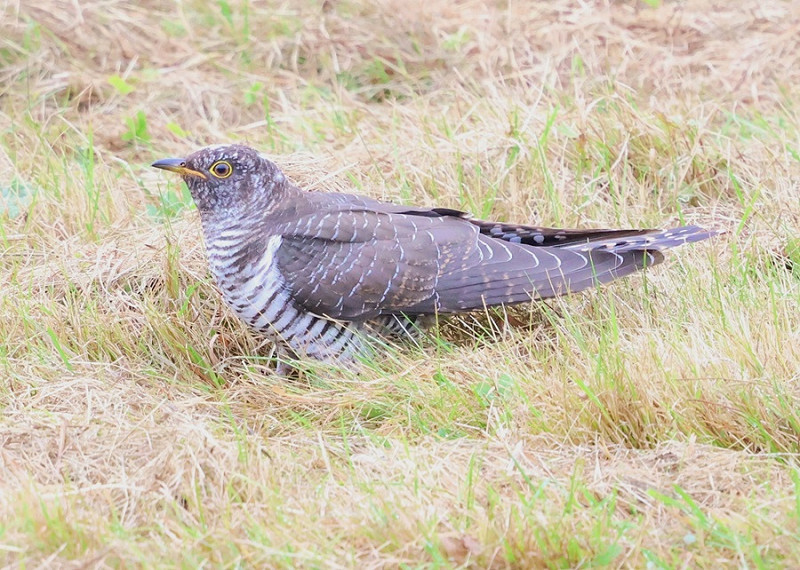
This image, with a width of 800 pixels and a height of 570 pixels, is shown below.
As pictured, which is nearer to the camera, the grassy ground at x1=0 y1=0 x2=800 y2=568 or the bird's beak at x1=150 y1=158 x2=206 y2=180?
the grassy ground at x1=0 y1=0 x2=800 y2=568

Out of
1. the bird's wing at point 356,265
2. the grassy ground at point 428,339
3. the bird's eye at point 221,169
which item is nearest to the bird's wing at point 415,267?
the bird's wing at point 356,265

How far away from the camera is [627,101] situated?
18.4ft

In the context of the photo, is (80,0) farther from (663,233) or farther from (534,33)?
(663,233)

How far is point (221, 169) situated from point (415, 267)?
2.94ft

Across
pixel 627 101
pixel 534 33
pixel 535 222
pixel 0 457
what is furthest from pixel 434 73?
pixel 0 457

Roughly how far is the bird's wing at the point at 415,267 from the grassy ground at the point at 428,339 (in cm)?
A: 16

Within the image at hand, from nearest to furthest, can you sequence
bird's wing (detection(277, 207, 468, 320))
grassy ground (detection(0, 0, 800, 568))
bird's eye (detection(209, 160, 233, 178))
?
grassy ground (detection(0, 0, 800, 568)) < bird's wing (detection(277, 207, 468, 320)) < bird's eye (detection(209, 160, 233, 178))

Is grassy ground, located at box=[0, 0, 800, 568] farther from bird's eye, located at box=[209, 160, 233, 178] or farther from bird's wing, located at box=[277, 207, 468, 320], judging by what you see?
bird's eye, located at box=[209, 160, 233, 178]

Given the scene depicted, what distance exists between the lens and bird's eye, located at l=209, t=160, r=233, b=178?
4398mm

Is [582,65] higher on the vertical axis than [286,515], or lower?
higher

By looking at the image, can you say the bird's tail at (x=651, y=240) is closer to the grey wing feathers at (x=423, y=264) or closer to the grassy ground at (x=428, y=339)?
the grey wing feathers at (x=423, y=264)

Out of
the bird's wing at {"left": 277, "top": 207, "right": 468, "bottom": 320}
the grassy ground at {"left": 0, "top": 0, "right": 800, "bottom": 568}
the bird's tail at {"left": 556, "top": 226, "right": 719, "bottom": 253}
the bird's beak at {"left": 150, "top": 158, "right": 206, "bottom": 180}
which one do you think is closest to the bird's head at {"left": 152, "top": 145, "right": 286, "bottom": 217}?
the bird's beak at {"left": 150, "top": 158, "right": 206, "bottom": 180}

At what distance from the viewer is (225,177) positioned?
4402 mm

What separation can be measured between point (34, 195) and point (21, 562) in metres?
2.80
